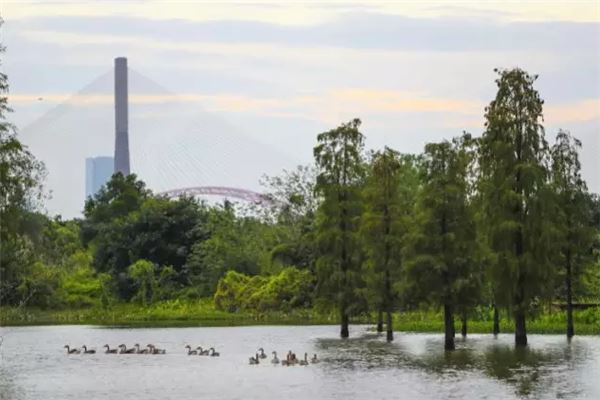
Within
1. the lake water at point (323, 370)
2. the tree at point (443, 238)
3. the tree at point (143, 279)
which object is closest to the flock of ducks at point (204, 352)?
the lake water at point (323, 370)

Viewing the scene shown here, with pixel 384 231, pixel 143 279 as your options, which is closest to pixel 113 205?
pixel 143 279

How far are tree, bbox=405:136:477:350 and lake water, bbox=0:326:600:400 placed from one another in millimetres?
2014

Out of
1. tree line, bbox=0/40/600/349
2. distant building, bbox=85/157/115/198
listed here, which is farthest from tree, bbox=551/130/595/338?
distant building, bbox=85/157/115/198

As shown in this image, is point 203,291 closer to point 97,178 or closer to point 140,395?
point 140,395

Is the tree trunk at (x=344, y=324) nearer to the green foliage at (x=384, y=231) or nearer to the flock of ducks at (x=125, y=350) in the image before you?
the green foliage at (x=384, y=231)

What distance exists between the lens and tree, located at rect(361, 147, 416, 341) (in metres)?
46.0

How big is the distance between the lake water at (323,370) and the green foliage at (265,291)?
15958 millimetres

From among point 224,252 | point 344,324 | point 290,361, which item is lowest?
point 290,361

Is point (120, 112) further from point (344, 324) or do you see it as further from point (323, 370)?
point (323, 370)

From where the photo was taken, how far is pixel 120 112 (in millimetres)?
128750

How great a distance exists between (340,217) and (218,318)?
1988cm

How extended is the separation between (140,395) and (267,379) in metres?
4.47

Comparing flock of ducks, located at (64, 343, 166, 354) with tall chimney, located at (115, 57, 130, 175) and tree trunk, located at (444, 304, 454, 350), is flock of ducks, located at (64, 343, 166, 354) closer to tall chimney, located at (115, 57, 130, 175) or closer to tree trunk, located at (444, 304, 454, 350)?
tree trunk, located at (444, 304, 454, 350)

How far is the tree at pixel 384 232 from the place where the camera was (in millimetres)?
46031
